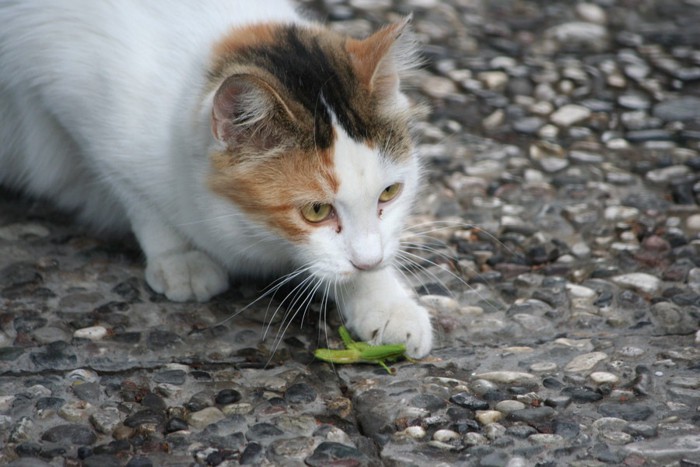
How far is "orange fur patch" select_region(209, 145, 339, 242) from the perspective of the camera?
2559 millimetres

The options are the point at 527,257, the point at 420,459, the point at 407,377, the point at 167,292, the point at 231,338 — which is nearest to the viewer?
the point at 420,459

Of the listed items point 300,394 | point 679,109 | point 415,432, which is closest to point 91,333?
point 300,394

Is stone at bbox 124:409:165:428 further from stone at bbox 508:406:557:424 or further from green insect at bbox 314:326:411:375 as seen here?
stone at bbox 508:406:557:424

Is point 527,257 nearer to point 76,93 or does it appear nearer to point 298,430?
point 298,430

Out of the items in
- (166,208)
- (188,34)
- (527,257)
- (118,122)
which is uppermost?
(188,34)

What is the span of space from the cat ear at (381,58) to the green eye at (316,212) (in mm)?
386

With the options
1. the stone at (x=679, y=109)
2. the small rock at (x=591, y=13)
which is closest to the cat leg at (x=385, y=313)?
the stone at (x=679, y=109)

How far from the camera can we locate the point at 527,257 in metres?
3.31

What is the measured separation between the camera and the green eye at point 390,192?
270cm

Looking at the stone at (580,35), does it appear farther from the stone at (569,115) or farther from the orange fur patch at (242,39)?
the orange fur patch at (242,39)

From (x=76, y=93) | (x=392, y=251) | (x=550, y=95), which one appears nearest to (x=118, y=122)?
(x=76, y=93)

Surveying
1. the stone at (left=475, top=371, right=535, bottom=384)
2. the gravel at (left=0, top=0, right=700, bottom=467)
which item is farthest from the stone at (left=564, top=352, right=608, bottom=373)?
the stone at (left=475, top=371, right=535, bottom=384)

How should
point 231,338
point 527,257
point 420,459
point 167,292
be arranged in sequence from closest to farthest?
point 420,459
point 231,338
point 167,292
point 527,257

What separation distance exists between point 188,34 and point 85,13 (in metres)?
0.39
